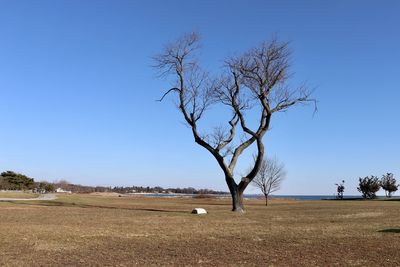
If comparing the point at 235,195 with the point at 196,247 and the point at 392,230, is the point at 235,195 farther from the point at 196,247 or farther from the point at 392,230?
the point at 196,247

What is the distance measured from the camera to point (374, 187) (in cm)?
9281

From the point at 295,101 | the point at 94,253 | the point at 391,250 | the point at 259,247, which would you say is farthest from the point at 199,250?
the point at 295,101

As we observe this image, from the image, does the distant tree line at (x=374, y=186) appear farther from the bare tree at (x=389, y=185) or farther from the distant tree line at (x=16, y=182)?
the distant tree line at (x=16, y=182)

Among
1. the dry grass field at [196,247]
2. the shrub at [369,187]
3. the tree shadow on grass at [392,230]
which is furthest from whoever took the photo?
the shrub at [369,187]

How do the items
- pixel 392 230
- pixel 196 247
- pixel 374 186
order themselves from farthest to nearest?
pixel 374 186 → pixel 392 230 → pixel 196 247

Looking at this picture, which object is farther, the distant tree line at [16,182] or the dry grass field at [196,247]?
the distant tree line at [16,182]

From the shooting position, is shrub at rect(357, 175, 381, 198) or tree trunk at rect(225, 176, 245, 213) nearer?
tree trunk at rect(225, 176, 245, 213)

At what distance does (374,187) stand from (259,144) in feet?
222

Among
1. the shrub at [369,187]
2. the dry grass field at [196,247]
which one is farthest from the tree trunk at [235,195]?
the shrub at [369,187]

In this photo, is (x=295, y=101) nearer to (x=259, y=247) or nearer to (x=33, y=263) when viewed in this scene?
(x=259, y=247)

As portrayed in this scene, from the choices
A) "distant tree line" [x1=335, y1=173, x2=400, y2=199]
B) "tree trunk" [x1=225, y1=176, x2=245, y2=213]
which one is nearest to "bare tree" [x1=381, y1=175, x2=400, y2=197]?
"distant tree line" [x1=335, y1=173, x2=400, y2=199]

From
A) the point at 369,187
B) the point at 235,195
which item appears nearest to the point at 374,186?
the point at 369,187

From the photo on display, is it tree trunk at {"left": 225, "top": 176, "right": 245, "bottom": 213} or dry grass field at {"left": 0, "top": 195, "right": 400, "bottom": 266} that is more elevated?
tree trunk at {"left": 225, "top": 176, "right": 245, "bottom": 213}

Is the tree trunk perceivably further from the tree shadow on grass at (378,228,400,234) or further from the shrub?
the shrub
